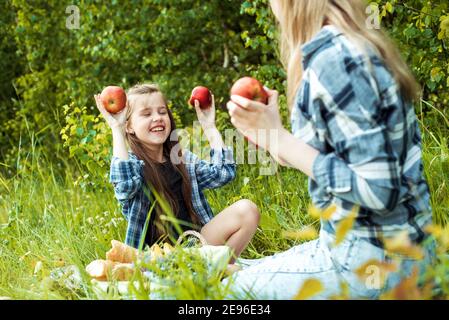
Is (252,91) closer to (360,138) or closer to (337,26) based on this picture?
(337,26)

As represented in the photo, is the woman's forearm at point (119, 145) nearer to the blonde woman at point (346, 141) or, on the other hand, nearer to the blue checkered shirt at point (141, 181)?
the blue checkered shirt at point (141, 181)

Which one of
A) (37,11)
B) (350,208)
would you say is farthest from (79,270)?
(37,11)

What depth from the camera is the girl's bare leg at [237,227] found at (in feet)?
11.8

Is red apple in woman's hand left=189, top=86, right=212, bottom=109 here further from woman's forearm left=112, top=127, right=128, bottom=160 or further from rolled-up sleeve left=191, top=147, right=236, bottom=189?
woman's forearm left=112, top=127, right=128, bottom=160

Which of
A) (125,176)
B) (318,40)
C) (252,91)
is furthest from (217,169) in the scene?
(318,40)

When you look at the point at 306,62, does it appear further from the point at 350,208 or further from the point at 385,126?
the point at 350,208

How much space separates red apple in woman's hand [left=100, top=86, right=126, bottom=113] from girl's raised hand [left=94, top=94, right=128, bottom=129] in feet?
0.06

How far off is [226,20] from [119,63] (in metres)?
1.34

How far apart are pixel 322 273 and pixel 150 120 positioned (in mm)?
1661

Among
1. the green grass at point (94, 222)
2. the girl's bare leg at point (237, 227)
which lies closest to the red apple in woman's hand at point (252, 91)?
the green grass at point (94, 222)

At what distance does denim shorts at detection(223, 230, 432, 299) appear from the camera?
218 centimetres

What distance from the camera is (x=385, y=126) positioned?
81.4 inches

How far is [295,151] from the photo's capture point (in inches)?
84.8

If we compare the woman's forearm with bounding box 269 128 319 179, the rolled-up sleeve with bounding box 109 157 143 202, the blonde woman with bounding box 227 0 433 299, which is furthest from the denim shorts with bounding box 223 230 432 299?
the rolled-up sleeve with bounding box 109 157 143 202
